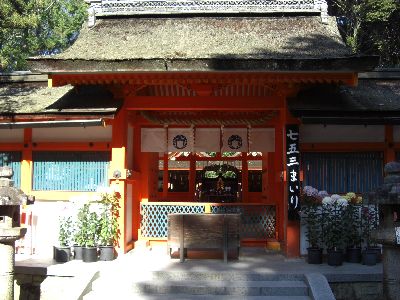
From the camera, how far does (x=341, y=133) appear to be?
12.0m

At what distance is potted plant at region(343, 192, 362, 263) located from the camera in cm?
1011

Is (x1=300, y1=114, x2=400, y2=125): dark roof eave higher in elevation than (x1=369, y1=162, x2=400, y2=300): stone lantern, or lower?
higher

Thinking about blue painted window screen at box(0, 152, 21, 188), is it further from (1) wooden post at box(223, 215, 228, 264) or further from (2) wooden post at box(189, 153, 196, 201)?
(1) wooden post at box(223, 215, 228, 264)

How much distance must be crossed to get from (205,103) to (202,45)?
1.57 meters

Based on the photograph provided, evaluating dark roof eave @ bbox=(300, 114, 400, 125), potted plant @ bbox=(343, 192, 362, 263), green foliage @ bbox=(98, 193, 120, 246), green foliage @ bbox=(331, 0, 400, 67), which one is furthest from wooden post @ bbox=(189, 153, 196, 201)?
green foliage @ bbox=(331, 0, 400, 67)

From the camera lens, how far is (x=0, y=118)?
37.6 ft

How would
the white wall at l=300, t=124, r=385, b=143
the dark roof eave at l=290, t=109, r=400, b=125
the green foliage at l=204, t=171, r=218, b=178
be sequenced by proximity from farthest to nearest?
the green foliage at l=204, t=171, r=218, b=178, the white wall at l=300, t=124, r=385, b=143, the dark roof eave at l=290, t=109, r=400, b=125

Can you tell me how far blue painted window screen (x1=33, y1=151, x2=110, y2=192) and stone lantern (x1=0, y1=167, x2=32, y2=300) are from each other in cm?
417

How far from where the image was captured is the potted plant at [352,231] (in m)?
10.1

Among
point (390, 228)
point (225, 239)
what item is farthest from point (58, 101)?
point (390, 228)

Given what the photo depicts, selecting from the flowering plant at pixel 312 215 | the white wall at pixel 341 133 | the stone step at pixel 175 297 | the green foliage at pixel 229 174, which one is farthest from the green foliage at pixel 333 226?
the green foliage at pixel 229 174

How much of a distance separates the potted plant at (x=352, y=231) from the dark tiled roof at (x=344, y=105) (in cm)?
181

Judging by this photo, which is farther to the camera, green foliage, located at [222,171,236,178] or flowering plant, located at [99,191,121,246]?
green foliage, located at [222,171,236,178]

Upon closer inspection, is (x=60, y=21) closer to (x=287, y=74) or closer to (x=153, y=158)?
(x=153, y=158)
